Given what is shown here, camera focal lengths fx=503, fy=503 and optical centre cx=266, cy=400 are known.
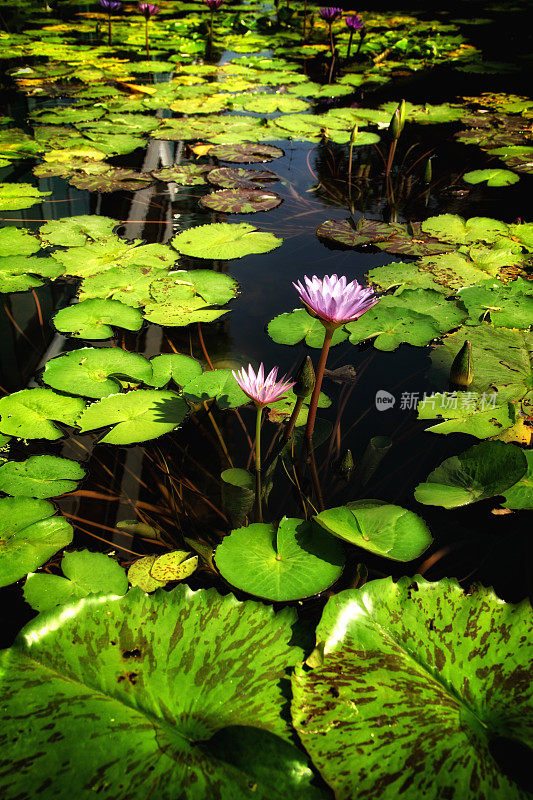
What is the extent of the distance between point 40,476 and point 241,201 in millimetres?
2309

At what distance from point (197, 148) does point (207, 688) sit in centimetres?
395

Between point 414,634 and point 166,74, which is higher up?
point 166,74

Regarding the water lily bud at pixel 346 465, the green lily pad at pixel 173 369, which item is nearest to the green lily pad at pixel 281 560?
the water lily bud at pixel 346 465

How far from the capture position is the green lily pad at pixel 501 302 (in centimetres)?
218

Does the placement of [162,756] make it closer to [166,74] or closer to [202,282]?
[202,282]

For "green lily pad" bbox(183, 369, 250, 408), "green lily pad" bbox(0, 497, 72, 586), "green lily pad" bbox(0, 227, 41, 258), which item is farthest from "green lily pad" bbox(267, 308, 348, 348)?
"green lily pad" bbox(0, 227, 41, 258)

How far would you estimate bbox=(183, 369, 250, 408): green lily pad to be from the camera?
179 centimetres

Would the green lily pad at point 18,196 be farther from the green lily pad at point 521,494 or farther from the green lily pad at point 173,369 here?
the green lily pad at point 521,494

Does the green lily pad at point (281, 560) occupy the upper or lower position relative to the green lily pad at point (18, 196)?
lower

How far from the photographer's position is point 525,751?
2.85 ft

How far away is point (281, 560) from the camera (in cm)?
126

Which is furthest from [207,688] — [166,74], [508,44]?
[508,44]

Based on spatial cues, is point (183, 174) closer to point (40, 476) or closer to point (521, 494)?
point (40, 476)

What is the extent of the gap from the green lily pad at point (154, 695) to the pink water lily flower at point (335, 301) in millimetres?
790
